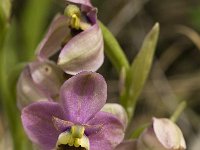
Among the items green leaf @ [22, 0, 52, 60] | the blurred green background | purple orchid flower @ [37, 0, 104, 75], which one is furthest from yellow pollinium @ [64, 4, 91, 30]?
the blurred green background

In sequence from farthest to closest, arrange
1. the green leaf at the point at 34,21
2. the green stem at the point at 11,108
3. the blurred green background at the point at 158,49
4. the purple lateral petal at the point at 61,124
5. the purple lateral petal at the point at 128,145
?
the blurred green background at the point at 158,49 → the green leaf at the point at 34,21 → the green stem at the point at 11,108 → the purple lateral petal at the point at 128,145 → the purple lateral petal at the point at 61,124

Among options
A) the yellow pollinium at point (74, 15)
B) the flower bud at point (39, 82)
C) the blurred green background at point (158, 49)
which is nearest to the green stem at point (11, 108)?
the flower bud at point (39, 82)

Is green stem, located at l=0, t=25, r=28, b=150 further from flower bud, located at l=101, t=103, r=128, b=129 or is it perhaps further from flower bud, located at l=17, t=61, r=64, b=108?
flower bud, located at l=101, t=103, r=128, b=129

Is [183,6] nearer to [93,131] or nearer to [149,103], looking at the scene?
[149,103]

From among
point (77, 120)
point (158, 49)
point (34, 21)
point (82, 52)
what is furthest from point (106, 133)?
point (158, 49)

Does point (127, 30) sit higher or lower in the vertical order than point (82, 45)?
lower


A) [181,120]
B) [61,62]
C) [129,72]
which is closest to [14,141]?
[129,72]

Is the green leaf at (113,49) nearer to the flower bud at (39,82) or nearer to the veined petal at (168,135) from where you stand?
the flower bud at (39,82)
